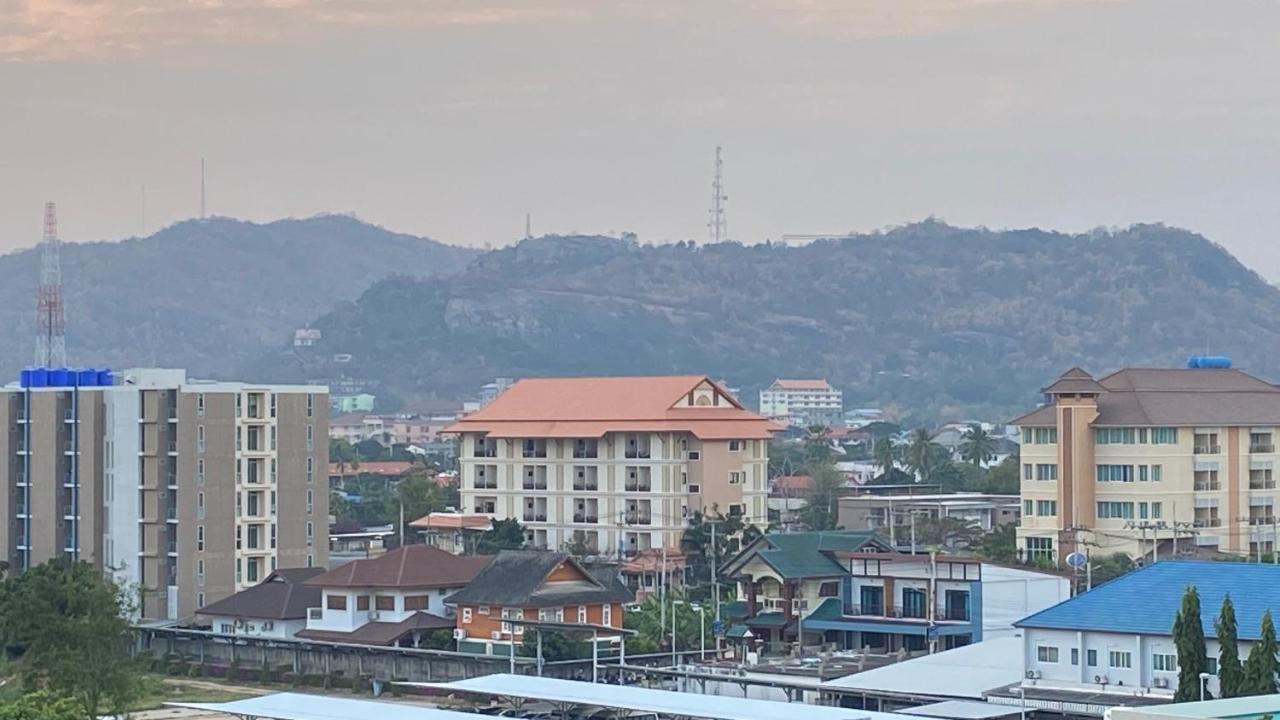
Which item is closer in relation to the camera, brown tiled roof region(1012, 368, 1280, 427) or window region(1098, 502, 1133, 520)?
window region(1098, 502, 1133, 520)

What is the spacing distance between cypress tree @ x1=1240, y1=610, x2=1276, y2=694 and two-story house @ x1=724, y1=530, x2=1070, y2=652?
1373 centimetres

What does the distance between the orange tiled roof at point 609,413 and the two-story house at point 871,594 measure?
19576mm

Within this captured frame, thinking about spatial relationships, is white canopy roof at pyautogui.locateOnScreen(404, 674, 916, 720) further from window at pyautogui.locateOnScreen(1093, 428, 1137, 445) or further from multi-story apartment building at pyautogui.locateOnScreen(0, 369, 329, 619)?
window at pyautogui.locateOnScreen(1093, 428, 1137, 445)

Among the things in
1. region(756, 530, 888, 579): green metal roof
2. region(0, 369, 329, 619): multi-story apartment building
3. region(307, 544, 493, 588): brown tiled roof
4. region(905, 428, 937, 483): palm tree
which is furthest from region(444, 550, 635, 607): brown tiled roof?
region(905, 428, 937, 483): palm tree

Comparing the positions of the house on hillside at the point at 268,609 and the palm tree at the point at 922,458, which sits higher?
the palm tree at the point at 922,458

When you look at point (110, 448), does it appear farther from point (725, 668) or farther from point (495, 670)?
point (725, 668)

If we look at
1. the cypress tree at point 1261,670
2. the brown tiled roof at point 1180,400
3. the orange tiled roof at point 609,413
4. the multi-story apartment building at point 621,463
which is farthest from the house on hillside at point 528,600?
the orange tiled roof at point 609,413

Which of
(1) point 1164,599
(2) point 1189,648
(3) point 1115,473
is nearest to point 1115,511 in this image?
(3) point 1115,473

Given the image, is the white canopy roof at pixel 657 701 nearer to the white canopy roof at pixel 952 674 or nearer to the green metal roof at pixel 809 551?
the white canopy roof at pixel 952 674

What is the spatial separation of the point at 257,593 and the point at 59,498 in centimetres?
951

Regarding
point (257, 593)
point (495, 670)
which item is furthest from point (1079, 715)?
point (257, 593)

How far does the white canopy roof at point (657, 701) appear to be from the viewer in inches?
1140

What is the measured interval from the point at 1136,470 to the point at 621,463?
17.3m

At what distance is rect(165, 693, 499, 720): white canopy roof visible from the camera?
30.0m
